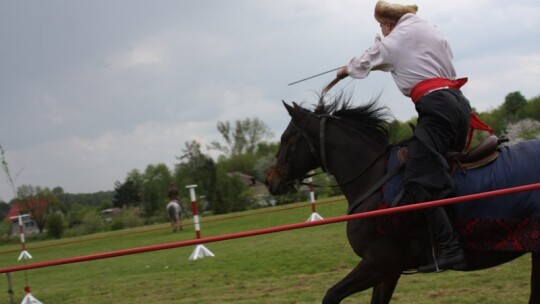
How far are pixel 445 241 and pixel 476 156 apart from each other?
70 centimetres

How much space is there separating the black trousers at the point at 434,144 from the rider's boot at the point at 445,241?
0.12m

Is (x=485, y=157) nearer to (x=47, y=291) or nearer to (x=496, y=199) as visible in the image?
(x=496, y=199)

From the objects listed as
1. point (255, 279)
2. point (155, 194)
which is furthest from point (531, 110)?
point (255, 279)

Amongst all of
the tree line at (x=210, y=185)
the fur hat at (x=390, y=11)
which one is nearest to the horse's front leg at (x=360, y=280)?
the fur hat at (x=390, y=11)

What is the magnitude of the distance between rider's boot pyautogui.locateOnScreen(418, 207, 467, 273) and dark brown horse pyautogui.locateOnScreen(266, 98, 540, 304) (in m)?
0.19

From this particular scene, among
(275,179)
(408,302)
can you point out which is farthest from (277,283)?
(275,179)

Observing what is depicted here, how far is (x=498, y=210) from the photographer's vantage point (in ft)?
13.2

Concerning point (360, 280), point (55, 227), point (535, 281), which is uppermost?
point (55, 227)

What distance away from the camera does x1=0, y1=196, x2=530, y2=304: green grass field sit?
6.47 meters

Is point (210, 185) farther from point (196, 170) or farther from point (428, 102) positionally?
point (428, 102)

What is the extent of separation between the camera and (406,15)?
433 cm

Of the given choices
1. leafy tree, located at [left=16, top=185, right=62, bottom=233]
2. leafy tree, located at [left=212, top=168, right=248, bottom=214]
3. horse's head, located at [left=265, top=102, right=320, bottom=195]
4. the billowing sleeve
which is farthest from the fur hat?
leafy tree, located at [left=212, top=168, right=248, bottom=214]

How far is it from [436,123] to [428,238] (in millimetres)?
869

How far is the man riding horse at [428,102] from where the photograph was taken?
13.2 ft
